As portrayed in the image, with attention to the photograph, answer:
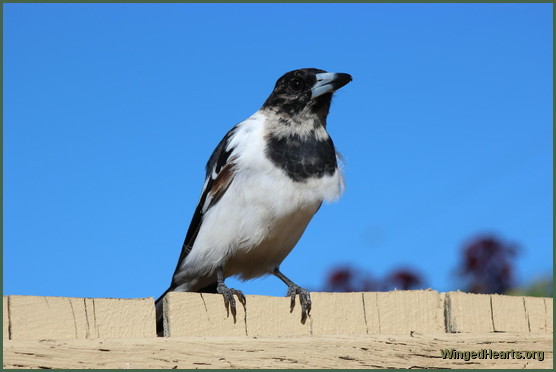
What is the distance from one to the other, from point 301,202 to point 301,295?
2.18 ft

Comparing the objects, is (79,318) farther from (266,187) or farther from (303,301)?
(266,187)

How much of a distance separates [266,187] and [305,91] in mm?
686

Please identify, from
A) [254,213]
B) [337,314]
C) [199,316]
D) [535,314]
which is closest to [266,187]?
[254,213]

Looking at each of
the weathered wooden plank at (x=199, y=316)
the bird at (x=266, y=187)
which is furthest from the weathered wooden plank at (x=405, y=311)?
the weathered wooden plank at (x=199, y=316)

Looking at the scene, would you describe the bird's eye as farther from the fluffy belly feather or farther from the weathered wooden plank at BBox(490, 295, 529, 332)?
the weathered wooden plank at BBox(490, 295, 529, 332)

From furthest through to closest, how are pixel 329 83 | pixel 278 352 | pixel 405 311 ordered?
pixel 329 83 → pixel 405 311 → pixel 278 352

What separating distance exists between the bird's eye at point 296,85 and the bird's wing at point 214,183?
1.23 ft

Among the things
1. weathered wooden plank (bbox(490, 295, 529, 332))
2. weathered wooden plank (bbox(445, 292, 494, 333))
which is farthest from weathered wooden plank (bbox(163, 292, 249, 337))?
weathered wooden plank (bbox(490, 295, 529, 332))

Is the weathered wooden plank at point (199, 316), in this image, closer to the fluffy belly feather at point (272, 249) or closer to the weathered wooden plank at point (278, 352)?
the weathered wooden plank at point (278, 352)

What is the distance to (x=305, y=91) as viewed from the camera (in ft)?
13.0

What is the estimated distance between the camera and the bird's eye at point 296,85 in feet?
13.1

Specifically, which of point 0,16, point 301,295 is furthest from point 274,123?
point 0,16

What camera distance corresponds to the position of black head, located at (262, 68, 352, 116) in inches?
153

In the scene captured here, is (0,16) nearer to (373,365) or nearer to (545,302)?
(373,365)
